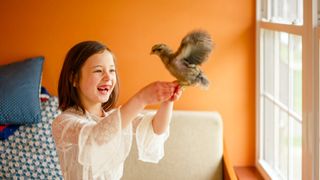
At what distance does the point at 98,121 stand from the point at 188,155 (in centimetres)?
118

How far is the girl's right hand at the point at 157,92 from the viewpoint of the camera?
1543mm

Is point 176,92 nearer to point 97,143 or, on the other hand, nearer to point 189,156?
point 97,143

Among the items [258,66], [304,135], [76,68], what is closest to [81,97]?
[76,68]

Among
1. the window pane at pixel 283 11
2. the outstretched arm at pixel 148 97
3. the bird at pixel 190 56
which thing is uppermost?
the window pane at pixel 283 11

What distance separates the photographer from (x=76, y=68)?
1810mm

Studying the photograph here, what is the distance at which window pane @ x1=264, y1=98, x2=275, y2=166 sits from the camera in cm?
283

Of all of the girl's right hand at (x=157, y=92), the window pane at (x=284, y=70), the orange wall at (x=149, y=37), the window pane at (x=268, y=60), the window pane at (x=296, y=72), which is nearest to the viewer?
the girl's right hand at (x=157, y=92)

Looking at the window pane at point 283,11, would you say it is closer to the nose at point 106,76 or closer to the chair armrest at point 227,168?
the chair armrest at point 227,168

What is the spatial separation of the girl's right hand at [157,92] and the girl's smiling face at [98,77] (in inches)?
8.4

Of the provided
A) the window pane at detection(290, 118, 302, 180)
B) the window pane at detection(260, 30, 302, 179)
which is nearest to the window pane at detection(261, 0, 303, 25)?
the window pane at detection(260, 30, 302, 179)

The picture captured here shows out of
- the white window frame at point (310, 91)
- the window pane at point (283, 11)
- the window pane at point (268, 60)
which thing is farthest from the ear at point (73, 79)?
the window pane at point (268, 60)

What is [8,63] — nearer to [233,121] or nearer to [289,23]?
[233,121]

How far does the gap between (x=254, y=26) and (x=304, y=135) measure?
45.2 inches

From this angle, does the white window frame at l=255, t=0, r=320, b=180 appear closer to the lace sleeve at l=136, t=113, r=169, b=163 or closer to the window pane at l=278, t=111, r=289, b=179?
the window pane at l=278, t=111, r=289, b=179
